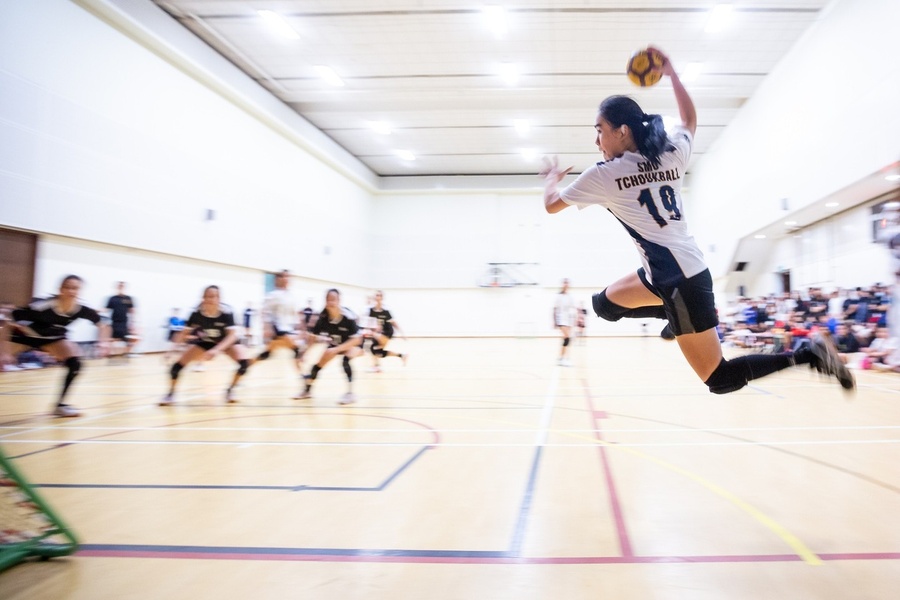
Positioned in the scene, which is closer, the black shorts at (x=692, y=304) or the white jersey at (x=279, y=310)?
the black shorts at (x=692, y=304)

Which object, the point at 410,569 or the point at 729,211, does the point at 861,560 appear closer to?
the point at 410,569

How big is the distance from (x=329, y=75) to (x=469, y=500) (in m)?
18.0

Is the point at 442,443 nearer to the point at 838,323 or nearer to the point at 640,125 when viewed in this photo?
the point at 640,125

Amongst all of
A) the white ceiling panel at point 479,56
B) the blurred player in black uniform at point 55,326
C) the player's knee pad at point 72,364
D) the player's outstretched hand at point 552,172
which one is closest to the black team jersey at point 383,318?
the blurred player in black uniform at point 55,326

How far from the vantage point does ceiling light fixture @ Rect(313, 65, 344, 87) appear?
57.6ft

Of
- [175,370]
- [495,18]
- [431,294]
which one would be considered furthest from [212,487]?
[431,294]

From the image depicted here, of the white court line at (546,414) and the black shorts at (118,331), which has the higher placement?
the black shorts at (118,331)

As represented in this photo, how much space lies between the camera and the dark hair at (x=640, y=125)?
2816 mm

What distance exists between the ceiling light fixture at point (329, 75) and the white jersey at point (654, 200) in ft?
55.8

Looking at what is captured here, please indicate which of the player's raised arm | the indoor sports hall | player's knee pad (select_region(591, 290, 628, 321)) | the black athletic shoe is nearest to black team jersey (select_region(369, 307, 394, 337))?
the indoor sports hall

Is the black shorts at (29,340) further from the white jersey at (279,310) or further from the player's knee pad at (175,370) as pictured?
the white jersey at (279,310)

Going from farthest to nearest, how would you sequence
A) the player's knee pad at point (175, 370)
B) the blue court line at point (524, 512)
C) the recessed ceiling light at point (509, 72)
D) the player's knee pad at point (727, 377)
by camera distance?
the recessed ceiling light at point (509, 72)
the player's knee pad at point (175, 370)
the player's knee pad at point (727, 377)
the blue court line at point (524, 512)

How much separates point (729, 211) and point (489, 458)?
2248 cm

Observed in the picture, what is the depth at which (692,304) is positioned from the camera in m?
2.81
